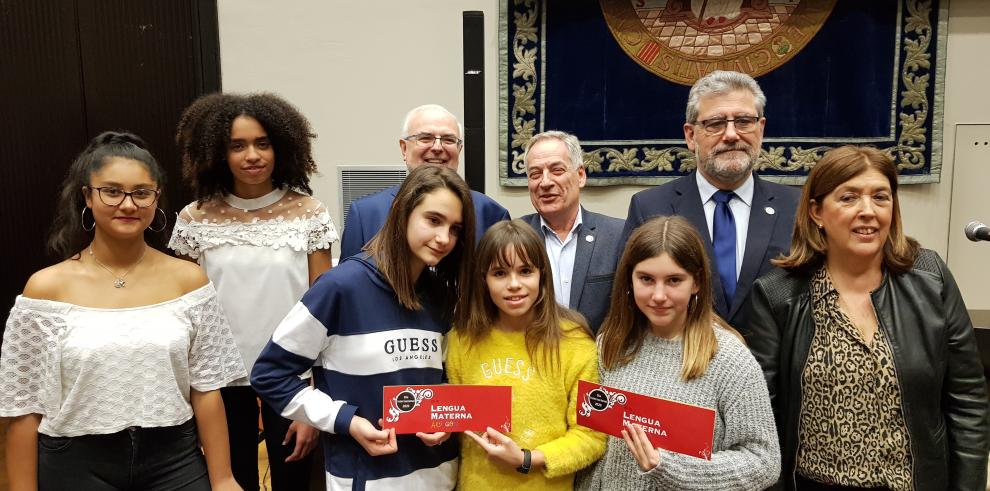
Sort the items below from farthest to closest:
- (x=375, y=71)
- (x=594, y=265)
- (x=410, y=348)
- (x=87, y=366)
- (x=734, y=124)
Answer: (x=375, y=71) → (x=594, y=265) → (x=734, y=124) → (x=410, y=348) → (x=87, y=366)

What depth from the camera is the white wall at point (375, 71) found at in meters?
3.67

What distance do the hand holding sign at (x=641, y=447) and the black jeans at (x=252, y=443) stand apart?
1117 millimetres

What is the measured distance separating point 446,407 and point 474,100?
1.80 meters

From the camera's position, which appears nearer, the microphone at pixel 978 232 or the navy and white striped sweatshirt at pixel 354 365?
the navy and white striped sweatshirt at pixel 354 365

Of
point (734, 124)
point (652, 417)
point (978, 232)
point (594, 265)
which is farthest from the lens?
point (594, 265)

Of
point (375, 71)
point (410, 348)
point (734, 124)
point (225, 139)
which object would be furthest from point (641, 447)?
point (375, 71)

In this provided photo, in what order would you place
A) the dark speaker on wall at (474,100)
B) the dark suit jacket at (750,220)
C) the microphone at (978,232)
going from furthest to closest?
1. the dark speaker on wall at (474,100)
2. the dark suit jacket at (750,220)
3. the microphone at (978,232)

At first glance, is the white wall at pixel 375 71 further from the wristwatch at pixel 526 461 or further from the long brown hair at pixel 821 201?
the wristwatch at pixel 526 461

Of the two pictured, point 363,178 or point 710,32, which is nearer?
point 710,32

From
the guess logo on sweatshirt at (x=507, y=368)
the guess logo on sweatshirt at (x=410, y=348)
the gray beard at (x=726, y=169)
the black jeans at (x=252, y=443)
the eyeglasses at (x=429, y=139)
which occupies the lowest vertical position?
the black jeans at (x=252, y=443)

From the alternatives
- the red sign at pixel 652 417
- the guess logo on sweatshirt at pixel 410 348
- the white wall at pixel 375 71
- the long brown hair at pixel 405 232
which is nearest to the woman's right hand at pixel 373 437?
the guess logo on sweatshirt at pixel 410 348

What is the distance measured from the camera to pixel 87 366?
1393mm

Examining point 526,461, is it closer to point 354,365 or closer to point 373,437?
point 373,437

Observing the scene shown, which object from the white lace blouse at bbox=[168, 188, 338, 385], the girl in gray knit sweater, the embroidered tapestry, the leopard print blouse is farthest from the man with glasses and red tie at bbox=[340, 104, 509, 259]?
the embroidered tapestry
